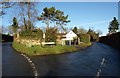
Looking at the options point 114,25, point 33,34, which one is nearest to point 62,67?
point 33,34

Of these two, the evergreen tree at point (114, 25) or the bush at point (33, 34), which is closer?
the bush at point (33, 34)

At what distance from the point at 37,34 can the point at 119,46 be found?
14724 millimetres

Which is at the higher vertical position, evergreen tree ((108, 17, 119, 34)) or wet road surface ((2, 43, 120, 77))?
evergreen tree ((108, 17, 119, 34))

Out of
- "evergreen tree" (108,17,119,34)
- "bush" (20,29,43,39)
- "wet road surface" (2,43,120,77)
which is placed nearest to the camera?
"wet road surface" (2,43,120,77)

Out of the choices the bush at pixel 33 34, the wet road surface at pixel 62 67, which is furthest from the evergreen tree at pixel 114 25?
the wet road surface at pixel 62 67

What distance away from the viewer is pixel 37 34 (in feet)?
134

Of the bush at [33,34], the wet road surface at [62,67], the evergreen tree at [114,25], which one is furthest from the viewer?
the evergreen tree at [114,25]

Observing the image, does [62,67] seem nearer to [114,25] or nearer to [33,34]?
[33,34]

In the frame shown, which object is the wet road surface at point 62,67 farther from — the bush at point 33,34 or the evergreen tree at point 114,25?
the evergreen tree at point 114,25

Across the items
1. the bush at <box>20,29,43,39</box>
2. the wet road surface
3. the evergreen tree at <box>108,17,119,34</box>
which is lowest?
the wet road surface

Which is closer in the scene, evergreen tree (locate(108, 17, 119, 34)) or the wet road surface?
the wet road surface

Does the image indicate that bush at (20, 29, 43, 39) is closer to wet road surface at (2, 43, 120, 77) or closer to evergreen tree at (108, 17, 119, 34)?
wet road surface at (2, 43, 120, 77)

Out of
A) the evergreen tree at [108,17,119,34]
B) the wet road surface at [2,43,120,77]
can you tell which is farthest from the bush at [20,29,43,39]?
the evergreen tree at [108,17,119,34]

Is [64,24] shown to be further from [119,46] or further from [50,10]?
[119,46]
